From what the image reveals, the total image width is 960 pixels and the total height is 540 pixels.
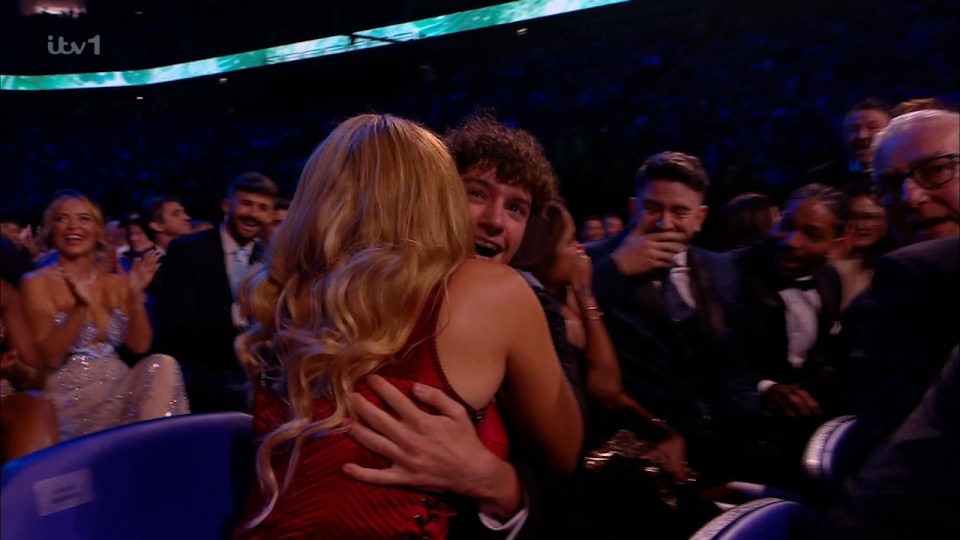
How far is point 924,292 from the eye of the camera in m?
0.90

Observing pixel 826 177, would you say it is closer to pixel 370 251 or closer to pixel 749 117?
pixel 370 251

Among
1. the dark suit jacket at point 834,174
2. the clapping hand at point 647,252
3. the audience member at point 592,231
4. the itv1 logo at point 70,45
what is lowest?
the audience member at point 592,231

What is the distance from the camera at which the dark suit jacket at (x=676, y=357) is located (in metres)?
2.01

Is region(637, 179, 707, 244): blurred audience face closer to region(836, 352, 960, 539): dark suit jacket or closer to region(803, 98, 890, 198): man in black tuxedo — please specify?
region(803, 98, 890, 198): man in black tuxedo

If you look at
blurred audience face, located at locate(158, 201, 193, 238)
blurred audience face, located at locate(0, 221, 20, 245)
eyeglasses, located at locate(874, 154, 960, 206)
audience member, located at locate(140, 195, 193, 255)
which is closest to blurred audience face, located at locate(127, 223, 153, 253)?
audience member, located at locate(140, 195, 193, 255)

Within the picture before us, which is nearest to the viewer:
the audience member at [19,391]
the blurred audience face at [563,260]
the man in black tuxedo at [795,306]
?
the audience member at [19,391]

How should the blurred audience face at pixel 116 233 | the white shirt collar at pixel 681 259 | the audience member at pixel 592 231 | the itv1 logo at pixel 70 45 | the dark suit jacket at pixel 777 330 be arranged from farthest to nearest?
the itv1 logo at pixel 70 45
the audience member at pixel 592 231
the blurred audience face at pixel 116 233
the dark suit jacket at pixel 777 330
the white shirt collar at pixel 681 259

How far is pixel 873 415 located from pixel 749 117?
281 inches

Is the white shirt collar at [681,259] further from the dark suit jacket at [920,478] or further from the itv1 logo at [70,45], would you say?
the itv1 logo at [70,45]

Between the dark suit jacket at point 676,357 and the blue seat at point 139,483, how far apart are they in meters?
1.02

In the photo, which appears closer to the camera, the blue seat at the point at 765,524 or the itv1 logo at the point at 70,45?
the blue seat at the point at 765,524

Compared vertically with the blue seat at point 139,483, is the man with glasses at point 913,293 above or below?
above

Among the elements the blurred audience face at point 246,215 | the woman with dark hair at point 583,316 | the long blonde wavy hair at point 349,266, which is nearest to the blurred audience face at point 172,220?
the blurred audience face at point 246,215

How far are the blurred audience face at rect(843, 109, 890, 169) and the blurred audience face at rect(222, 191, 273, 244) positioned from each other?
2.33 m
